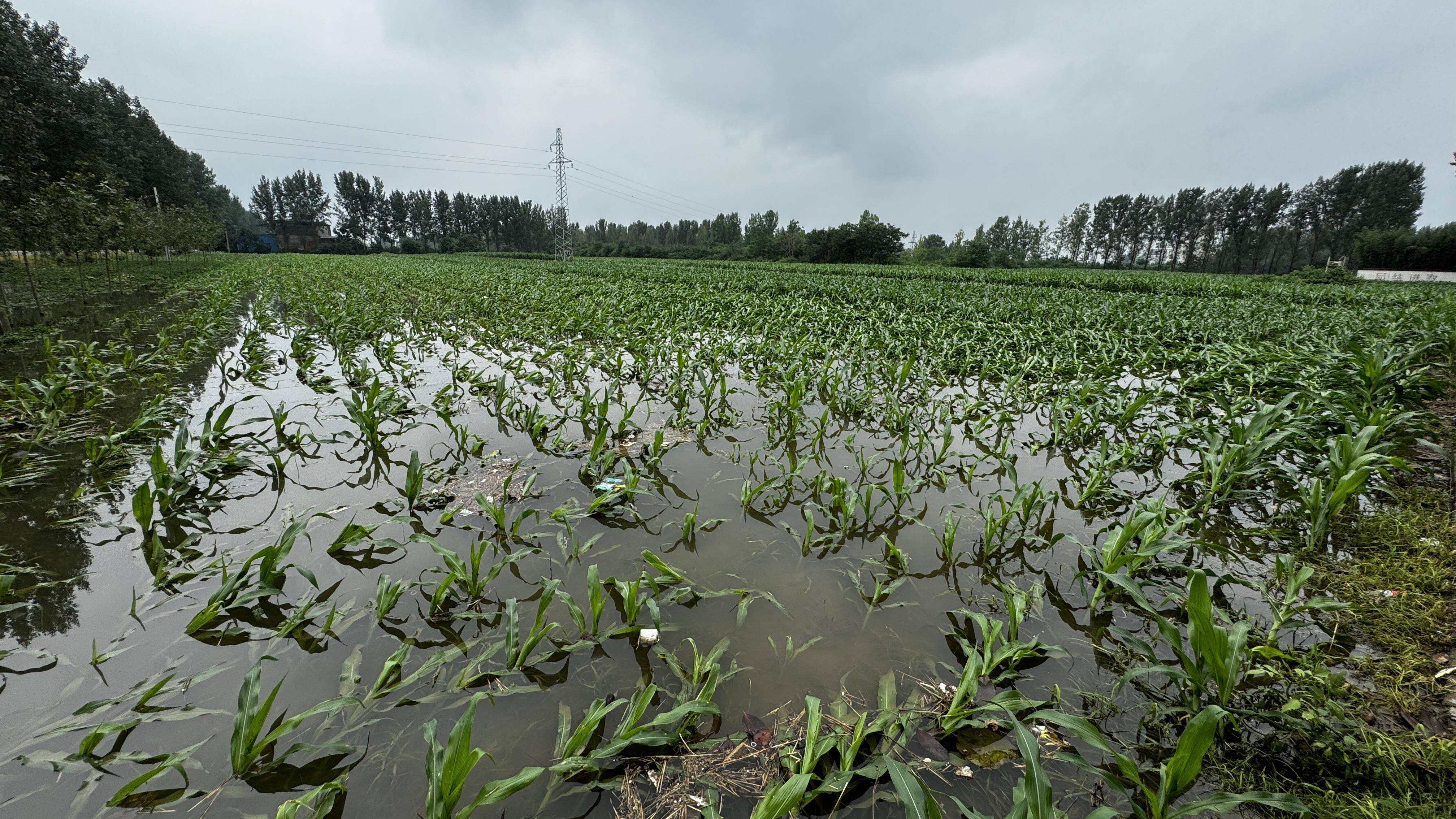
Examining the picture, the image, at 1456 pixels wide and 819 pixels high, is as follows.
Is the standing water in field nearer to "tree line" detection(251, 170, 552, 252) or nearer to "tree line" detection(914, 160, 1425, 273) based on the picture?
"tree line" detection(914, 160, 1425, 273)

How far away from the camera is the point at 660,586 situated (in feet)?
7.59

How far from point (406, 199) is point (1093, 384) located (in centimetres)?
10182

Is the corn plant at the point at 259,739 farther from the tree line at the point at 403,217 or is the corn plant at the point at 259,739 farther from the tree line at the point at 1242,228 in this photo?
the tree line at the point at 403,217

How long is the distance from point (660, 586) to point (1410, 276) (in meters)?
52.3

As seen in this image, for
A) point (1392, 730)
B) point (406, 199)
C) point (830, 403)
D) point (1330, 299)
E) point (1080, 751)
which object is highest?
point (406, 199)

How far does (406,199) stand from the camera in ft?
271

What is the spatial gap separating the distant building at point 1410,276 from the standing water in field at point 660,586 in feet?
135

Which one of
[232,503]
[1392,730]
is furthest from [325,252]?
[1392,730]

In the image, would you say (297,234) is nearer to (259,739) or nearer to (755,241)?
(755,241)

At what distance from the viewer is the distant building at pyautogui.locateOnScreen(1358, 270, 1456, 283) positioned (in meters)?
29.3

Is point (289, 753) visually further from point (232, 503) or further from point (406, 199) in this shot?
point (406, 199)

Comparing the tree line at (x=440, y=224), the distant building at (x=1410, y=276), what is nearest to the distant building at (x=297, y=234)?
the tree line at (x=440, y=224)

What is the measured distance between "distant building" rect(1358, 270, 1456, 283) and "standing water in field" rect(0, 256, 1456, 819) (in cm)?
4103

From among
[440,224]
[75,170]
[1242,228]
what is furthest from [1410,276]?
[440,224]
